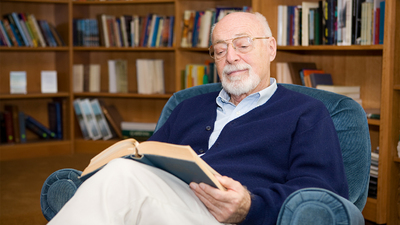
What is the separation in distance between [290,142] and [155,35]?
2451 mm

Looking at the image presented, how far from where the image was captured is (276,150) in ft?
4.57

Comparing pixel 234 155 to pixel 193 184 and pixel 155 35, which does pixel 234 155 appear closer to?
pixel 193 184

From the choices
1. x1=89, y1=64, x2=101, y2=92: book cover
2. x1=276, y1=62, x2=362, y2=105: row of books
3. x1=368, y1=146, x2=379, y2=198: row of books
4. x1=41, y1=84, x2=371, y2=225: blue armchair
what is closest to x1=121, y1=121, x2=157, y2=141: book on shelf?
x1=89, y1=64, x2=101, y2=92: book cover

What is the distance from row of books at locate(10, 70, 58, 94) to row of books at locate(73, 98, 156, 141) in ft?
0.82

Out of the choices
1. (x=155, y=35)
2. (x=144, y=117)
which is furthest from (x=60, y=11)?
(x=144, y=117)

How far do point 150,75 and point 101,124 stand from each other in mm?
665

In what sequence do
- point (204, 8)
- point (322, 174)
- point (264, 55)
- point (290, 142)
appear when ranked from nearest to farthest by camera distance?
point (322, 174) < point (290, 142) < point (264, 55) < point (204, 8)

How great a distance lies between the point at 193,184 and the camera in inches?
47.1

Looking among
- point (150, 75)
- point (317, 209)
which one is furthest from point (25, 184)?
point (317, 209)

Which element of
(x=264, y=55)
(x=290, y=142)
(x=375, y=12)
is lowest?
(x=290, y=142)

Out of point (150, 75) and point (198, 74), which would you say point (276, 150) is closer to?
point (198, 74)

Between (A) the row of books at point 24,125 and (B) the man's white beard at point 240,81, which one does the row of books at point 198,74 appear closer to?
(A) the row of books at point 24,125

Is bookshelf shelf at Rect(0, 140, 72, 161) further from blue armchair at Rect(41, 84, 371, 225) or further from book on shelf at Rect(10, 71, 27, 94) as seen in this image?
blue armchair at Rect(41, 84, 371, 225)

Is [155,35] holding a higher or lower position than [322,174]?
higher
